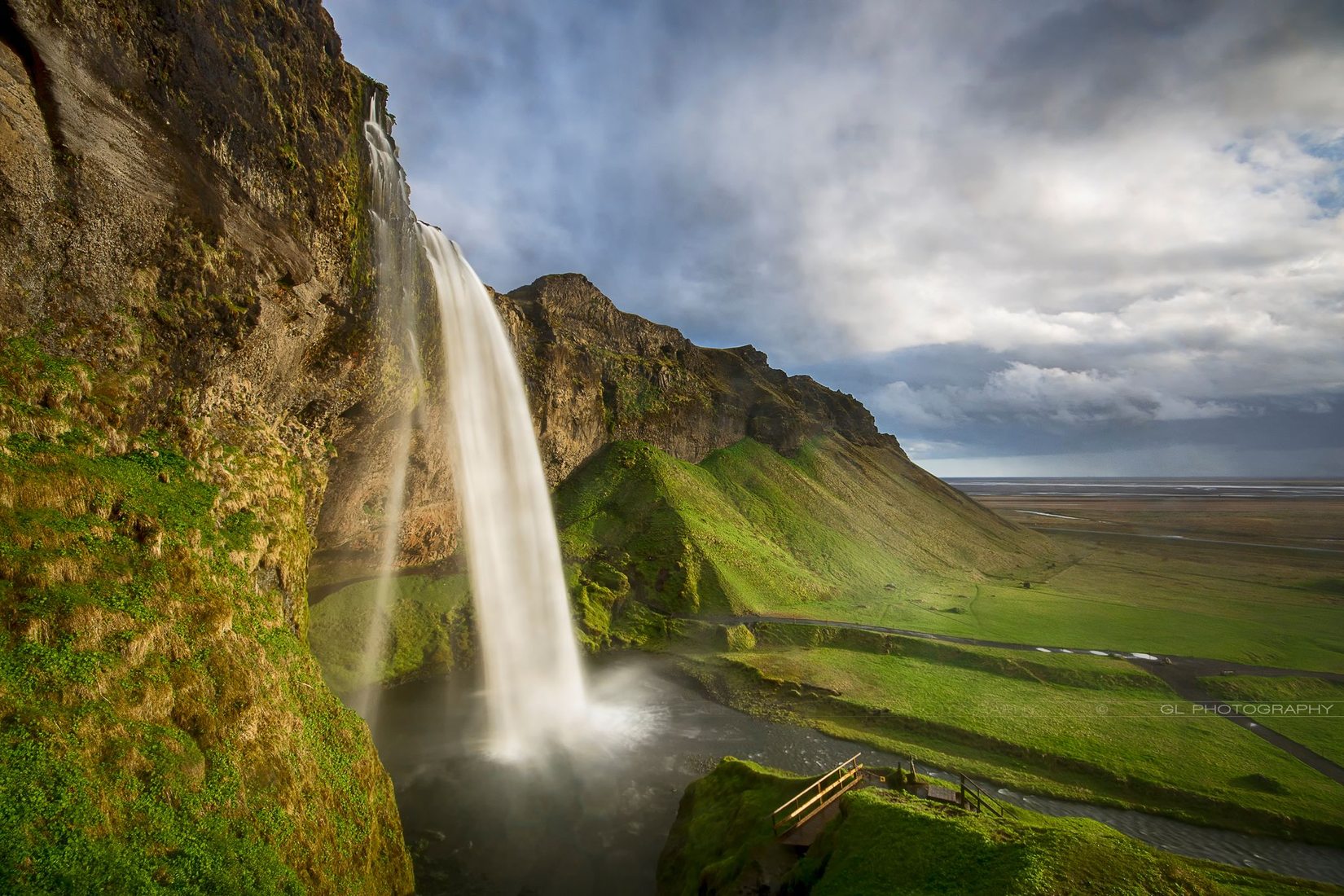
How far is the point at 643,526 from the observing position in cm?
5491

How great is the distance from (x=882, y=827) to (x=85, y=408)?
2351 cm

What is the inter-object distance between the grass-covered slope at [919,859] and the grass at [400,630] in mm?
23926

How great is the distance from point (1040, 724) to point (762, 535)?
1504 inches

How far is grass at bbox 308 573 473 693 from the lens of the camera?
33312mm

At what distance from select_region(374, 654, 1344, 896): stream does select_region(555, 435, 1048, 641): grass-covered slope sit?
47.0ft

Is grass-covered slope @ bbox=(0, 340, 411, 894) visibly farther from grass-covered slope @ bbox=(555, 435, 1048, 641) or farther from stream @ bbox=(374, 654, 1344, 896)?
grass-covered slope @ bbox=(555, 435, 1048, 641)

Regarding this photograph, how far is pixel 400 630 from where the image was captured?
36.4 m

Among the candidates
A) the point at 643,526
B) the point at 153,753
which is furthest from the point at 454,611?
the point at 153,753

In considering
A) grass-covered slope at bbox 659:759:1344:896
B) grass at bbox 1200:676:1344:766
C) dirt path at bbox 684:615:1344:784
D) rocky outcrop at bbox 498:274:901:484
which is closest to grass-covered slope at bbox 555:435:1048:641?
rocky outcrop at bbox 498:274:901:484

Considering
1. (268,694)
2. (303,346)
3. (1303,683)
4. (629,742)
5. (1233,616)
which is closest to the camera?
(268,694)

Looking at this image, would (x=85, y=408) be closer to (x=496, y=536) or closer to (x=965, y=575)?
(x=496, y=536)

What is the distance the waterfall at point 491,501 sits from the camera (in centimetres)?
2980

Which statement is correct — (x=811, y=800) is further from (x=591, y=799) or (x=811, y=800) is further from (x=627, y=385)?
(x=627, y=385)

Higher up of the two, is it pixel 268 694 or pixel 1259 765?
pixel 268 694
